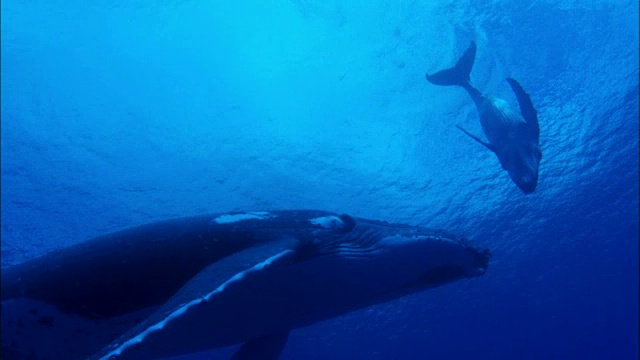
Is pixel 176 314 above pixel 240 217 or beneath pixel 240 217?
beneath

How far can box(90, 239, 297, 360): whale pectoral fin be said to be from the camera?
101 inches

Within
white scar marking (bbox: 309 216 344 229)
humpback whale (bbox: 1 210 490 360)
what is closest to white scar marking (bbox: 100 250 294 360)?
humpback whale (bbox: 1 210 490 360)

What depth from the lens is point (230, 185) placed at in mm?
18172

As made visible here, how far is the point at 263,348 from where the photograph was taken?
15.6 feet

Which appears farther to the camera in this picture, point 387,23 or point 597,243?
point 597,243

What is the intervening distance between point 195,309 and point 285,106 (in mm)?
12860

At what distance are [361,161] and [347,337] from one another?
90.4 feet

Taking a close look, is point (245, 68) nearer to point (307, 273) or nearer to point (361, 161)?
point (361, 161)

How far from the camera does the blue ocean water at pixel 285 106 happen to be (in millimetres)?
12016

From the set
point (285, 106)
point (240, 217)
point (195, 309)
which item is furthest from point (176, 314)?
point (285, 106)

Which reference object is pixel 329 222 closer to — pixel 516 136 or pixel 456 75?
pixel 516 136

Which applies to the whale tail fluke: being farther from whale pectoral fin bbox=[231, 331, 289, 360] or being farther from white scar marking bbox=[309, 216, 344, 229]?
whale pectoral fin bbox=[231, 331, 289, 360]

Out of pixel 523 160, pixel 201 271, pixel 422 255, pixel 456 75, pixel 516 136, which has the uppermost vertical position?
pixel 456 75

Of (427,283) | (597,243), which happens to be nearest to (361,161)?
(427,283)
